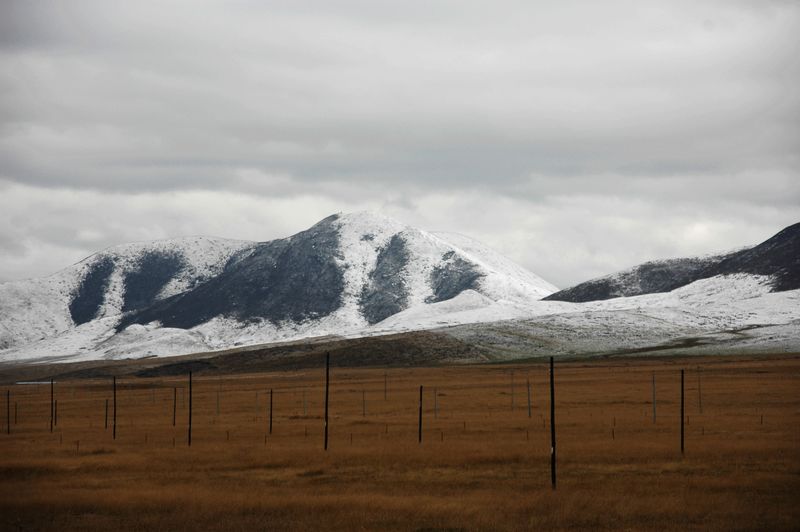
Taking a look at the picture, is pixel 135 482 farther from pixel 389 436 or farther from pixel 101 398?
pixel 101 398

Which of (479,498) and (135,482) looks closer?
(479,498)

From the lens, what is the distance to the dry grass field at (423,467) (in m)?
38.2

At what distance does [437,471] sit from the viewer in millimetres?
51906

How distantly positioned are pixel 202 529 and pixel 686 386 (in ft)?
295

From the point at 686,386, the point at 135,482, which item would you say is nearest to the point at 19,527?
the point at 135,482

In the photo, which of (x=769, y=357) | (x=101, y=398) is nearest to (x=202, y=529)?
(x=101, y=398)

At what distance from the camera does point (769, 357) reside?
177 m

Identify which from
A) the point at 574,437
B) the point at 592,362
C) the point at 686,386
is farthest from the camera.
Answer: the point at 592,362

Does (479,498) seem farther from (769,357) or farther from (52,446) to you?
(769,357)

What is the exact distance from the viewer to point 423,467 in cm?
5344

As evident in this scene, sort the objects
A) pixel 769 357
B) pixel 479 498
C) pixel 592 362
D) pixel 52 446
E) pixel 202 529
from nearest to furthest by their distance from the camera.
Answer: pixel 202 529, pixel 479 498, pixel 52 446, pixel 769 357, pixel 592 362

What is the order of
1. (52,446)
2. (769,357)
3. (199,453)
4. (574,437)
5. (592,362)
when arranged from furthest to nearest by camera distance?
1. (592,362)
2. (769,357)
3. (52,446)
4. (574,437)
5. (199,453)

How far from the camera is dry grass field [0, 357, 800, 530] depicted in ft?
125

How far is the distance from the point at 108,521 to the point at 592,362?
161022 mm
